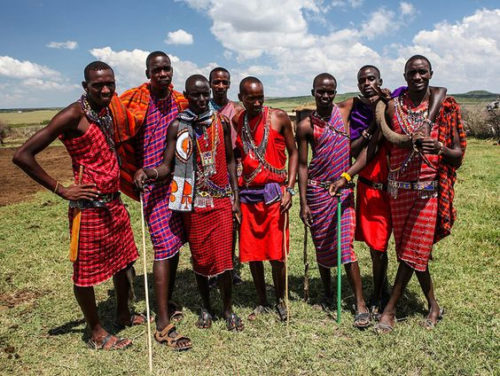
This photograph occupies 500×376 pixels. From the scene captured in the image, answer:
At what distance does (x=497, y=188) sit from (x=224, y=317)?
765 centimetres

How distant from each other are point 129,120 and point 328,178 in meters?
1.96

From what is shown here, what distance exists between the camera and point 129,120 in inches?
144

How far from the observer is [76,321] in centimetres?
424

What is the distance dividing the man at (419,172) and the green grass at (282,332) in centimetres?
37

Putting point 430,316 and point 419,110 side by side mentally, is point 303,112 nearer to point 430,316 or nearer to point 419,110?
point 419,110

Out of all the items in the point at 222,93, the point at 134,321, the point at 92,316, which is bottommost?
the point at 134,321

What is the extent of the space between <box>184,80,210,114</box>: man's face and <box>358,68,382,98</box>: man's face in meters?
1.52

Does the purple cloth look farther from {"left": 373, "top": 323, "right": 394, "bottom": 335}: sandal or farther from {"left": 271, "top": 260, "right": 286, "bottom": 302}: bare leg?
{"left": 373, "top": 323, "right": 394, "bottom": 335}: sandal

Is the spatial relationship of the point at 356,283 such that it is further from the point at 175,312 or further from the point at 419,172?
the point at 175,312

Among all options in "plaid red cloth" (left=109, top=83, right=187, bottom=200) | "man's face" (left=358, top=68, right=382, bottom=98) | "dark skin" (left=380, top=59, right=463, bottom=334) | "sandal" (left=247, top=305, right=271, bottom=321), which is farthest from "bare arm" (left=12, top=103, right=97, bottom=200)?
"dark skin" (left=380, top=59, right=463, bottom=334)

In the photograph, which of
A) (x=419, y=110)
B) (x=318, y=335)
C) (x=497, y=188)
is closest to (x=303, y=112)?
(x=419, y=110)

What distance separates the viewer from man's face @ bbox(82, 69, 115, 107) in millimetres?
3305

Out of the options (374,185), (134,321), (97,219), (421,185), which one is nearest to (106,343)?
(134,321)

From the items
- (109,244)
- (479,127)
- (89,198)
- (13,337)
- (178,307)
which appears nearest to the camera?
(89,198)
